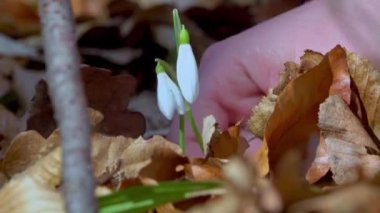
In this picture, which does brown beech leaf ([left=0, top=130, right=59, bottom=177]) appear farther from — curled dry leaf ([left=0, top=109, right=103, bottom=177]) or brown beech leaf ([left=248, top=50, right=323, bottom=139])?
brown beech leaf ([left=248, top=50, right=323, bottom=139])

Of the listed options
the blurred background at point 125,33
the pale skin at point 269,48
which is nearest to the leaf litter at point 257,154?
the pale skin at point 269,48

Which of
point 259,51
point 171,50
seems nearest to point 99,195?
point 259,51

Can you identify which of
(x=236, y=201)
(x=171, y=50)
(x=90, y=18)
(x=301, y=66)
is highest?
(x=90, y=18)

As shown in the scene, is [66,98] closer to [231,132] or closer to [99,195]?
[99,195]

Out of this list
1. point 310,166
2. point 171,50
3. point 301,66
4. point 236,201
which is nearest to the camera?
point 236,201

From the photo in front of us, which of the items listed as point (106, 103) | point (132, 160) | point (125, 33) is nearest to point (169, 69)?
point (132, 160)

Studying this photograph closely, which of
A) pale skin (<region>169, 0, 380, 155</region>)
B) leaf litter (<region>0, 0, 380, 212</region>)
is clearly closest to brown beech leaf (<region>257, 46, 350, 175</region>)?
leaf litter (<region>0, 0, 380, 212</region>)
